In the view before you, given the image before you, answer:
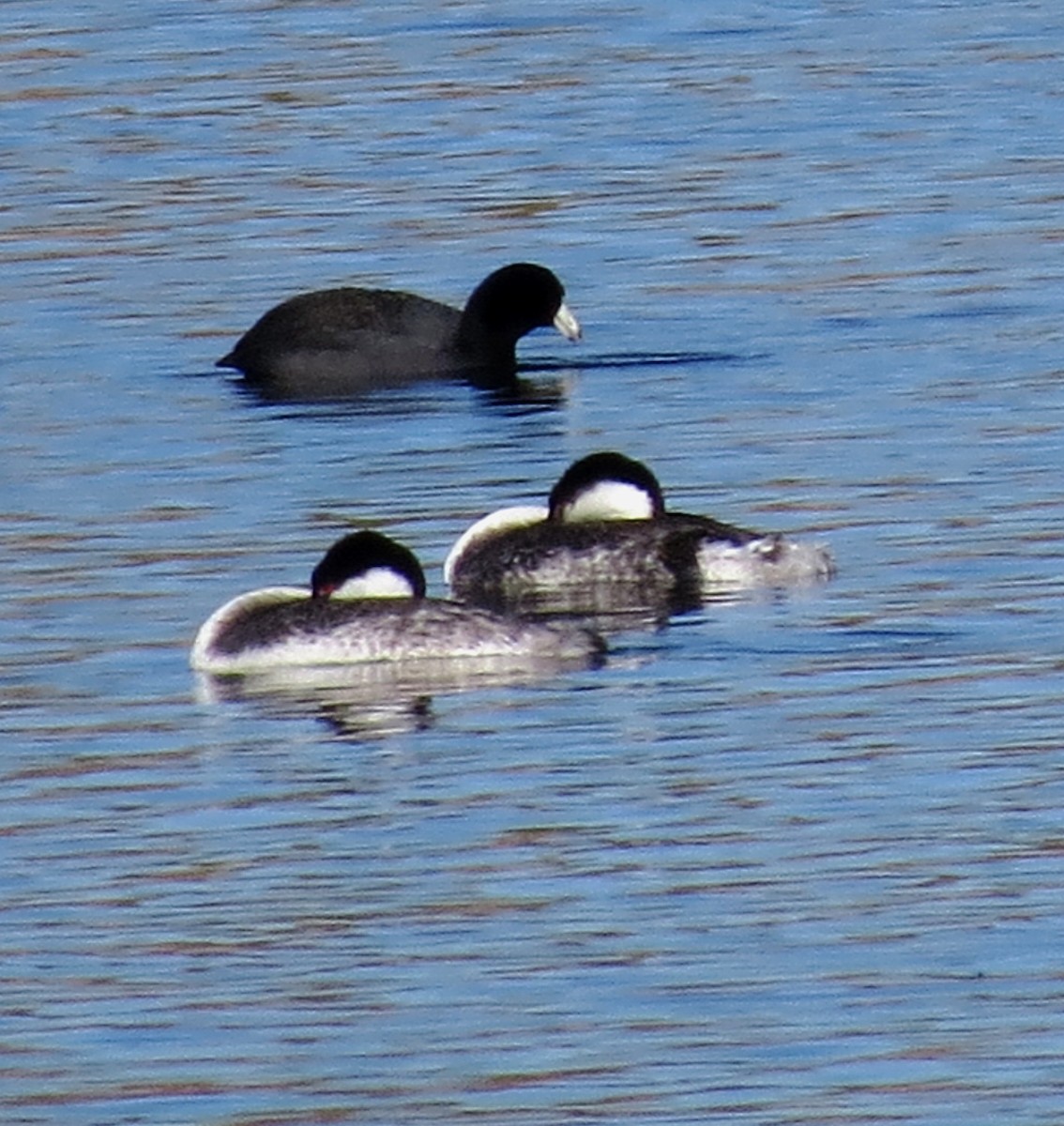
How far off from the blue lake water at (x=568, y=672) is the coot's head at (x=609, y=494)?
2.07 ft

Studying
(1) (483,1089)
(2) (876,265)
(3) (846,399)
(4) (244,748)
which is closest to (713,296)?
(2) (876,265)

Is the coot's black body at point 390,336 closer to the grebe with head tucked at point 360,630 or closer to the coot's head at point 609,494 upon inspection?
the coot's head at point 609,494

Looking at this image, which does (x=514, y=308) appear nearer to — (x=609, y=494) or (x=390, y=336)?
(x=390, y=336)

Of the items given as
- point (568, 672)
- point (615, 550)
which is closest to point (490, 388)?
point (615, 550)

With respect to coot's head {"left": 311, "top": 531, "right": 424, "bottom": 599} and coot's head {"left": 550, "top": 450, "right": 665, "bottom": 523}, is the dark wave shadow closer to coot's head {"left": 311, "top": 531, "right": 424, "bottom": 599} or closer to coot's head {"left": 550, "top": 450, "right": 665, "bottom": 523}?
coot's head {"left": 550, "top": 450, "right": 665, "bottom": 523}

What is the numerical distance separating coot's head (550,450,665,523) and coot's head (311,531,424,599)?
70.0 inches

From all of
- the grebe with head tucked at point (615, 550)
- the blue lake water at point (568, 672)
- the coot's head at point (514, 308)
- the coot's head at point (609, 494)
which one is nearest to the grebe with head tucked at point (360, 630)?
the blue lake water at point (568, 672)

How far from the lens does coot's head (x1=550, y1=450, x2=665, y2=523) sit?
1823 cm

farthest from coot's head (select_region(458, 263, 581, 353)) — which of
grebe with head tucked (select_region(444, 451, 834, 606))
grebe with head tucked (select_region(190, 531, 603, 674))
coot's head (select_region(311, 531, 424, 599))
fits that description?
grebe with head tucked (select_region(190, 531, 603, 674))

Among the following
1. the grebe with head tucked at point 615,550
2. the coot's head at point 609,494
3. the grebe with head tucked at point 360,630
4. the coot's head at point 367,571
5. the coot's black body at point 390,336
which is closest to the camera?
the grebe with head tucked at point 360,630

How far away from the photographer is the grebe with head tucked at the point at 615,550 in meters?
17.3

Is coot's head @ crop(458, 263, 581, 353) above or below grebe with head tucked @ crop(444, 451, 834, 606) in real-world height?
above

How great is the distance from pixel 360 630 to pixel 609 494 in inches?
94.2

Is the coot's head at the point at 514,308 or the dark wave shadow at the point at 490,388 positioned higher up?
the coot's head at the point at 514,308
